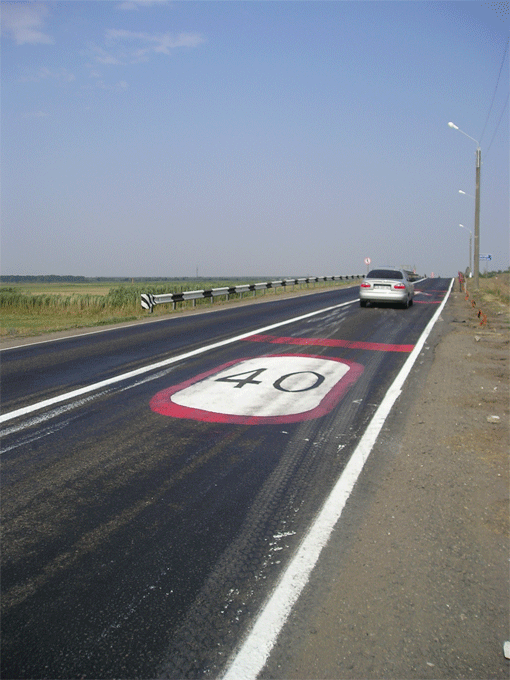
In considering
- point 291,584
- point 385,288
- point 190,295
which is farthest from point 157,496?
point 190,295

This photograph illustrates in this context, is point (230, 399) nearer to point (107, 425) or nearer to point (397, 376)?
point (107, 425)

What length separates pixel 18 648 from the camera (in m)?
2.62

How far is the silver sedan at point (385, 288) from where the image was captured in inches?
866

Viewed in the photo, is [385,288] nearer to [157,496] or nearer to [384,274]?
[384,274]

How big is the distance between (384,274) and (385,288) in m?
1.00

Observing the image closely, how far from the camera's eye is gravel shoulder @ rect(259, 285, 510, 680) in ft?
8.60

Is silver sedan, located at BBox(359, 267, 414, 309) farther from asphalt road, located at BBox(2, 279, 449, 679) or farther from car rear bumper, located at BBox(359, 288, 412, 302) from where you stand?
asphalt road, located at BBox(2, 279, 449, 679)

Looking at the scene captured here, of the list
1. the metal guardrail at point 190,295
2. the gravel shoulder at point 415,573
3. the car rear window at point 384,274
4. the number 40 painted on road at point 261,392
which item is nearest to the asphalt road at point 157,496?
the number 40 painted on road at point 261,392

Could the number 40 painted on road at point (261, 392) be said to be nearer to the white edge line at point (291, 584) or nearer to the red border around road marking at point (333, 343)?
the white edge line at point (291, 584)


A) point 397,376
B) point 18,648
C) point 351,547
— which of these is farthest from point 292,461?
point 397,376

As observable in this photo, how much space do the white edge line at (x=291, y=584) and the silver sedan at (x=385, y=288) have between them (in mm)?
17189

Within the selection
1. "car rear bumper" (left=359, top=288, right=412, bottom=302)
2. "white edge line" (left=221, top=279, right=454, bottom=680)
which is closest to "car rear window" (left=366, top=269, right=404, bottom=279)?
"car rear bumper" (left=359, top=288, right=412, bottom=302)

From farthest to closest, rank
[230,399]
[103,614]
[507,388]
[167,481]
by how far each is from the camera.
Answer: [507,388]
[230,399]
[167,481]
[103,614]

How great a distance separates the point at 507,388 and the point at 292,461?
15.8ft
